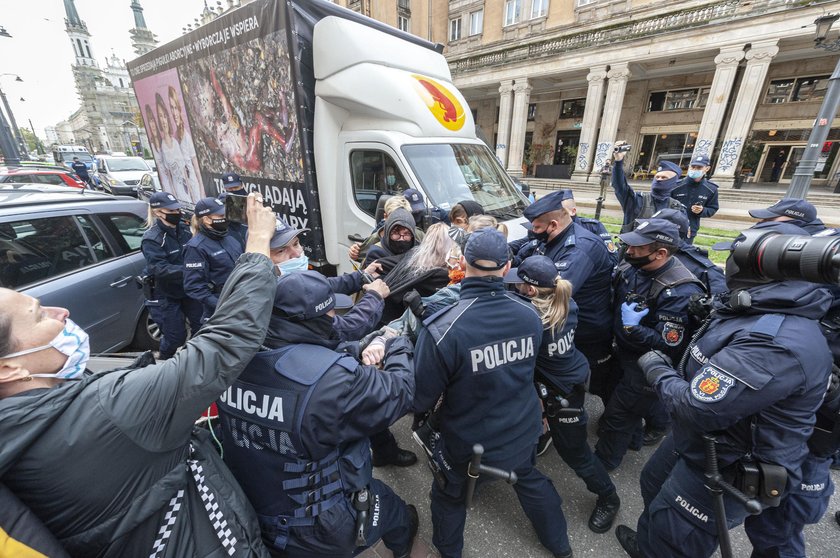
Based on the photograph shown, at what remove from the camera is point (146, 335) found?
4.46 m

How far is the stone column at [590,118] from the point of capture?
17844mm

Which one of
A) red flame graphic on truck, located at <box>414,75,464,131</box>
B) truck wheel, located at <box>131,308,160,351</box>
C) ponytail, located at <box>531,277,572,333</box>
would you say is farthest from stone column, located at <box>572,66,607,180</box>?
truck wheel, located at <box>131,308,160,351</box>

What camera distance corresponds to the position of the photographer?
94 cm

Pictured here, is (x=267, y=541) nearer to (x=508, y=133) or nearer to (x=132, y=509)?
(x=132, y=509)

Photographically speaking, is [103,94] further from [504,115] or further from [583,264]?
[583,264]

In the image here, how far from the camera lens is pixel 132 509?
3.56ft

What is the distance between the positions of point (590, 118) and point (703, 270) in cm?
1952

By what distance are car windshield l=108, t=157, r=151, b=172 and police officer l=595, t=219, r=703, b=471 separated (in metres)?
20.2

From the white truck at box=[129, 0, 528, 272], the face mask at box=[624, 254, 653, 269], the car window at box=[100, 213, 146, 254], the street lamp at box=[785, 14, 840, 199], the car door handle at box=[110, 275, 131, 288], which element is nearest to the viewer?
the face mask at box=[624, 254, 653, 269]

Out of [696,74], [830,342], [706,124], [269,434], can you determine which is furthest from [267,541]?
[696,74]

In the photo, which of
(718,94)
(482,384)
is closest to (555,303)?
(482,384)

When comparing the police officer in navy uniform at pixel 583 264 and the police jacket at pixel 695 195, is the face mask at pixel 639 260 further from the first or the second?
the police jacket at pixel 695 195

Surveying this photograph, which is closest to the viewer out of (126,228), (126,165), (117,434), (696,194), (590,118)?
(117,434)

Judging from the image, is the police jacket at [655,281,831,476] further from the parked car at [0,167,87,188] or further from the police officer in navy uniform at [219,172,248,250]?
the parked car at [0,167,87,188]
